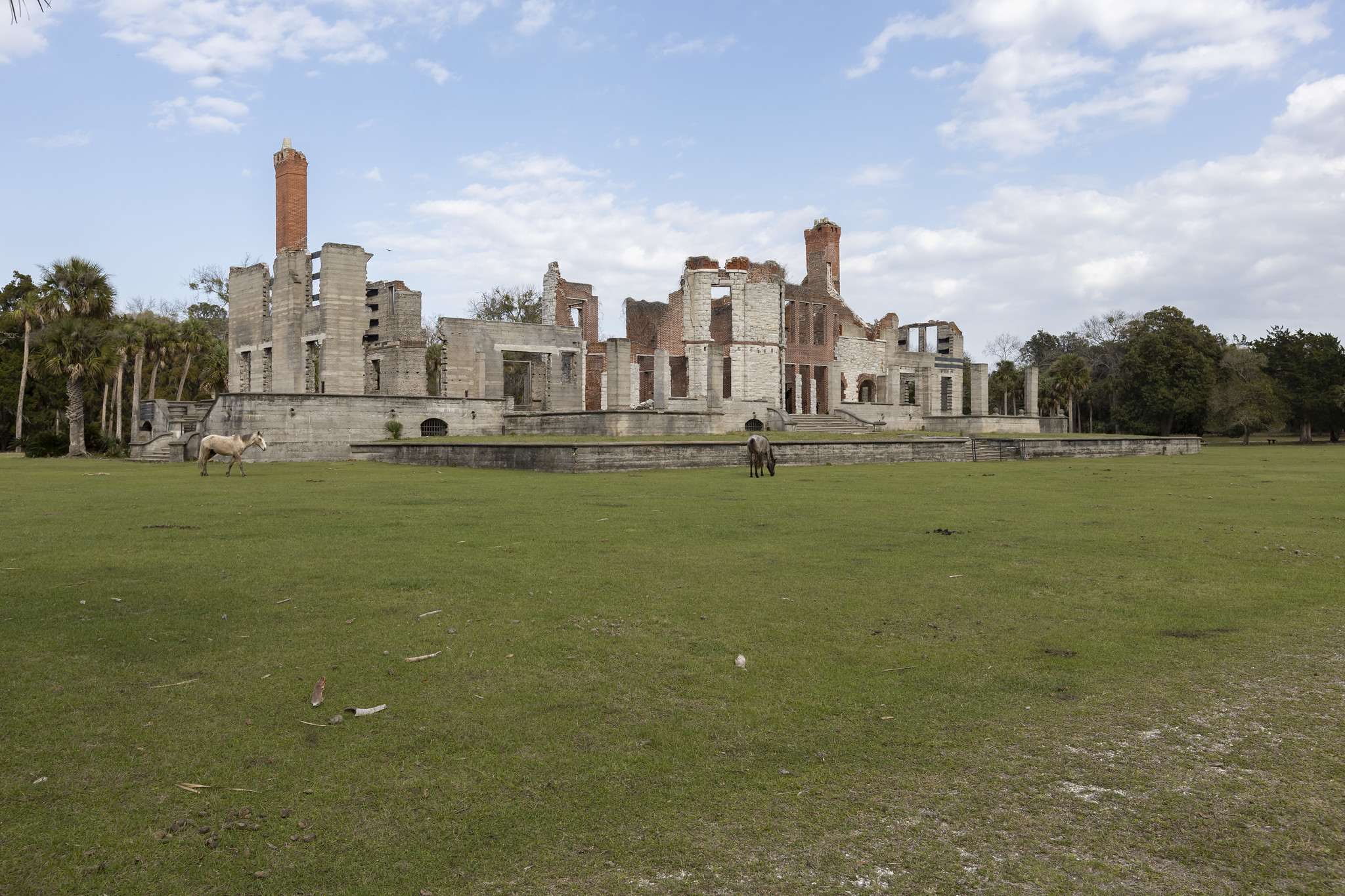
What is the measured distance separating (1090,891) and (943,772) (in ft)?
2.68

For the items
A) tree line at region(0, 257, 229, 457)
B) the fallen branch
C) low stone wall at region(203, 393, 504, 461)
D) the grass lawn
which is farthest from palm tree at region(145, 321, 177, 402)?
the fallen branch

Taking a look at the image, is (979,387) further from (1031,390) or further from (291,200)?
(291,200)

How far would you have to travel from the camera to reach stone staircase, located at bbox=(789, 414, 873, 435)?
131 feet

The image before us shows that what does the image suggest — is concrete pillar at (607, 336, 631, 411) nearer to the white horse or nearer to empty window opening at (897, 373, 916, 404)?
the white horse

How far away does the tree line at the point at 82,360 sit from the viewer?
38156mm

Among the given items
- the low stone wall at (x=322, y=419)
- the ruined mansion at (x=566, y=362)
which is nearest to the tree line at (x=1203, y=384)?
the ruined mansion at (x=566, y=362)

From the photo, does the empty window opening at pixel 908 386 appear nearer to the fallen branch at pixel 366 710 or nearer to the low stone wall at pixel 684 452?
the low stone wall at pixel 684 452

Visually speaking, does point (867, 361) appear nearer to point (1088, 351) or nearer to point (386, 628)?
point (1088, 351)

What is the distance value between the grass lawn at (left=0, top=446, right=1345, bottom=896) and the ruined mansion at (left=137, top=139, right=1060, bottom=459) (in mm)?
23979

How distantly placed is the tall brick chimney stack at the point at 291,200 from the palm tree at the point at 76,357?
29.8ft

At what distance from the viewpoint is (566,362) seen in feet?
147

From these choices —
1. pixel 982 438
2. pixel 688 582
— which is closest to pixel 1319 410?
pixel 982 438

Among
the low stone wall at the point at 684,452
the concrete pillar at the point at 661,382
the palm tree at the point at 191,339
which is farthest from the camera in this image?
the palm tree at the point at 191,339

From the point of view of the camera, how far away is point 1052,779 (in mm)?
3221
